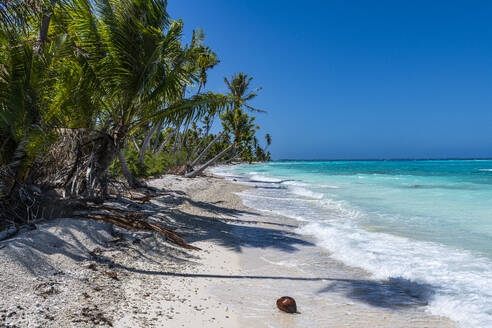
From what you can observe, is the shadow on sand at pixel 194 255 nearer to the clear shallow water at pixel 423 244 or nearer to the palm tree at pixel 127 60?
the clear shallow water at pixel 423 244

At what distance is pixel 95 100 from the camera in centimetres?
591

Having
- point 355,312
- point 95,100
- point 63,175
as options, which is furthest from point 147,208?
point 355,312

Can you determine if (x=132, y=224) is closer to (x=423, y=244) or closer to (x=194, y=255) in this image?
(x=194, y=255)

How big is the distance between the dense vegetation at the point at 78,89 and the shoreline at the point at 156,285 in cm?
122

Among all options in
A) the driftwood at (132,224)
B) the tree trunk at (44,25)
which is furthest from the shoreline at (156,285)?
the tree trunk at (44,25)

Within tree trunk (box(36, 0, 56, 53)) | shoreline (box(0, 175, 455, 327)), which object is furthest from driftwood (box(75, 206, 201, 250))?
tree trunk (box(36, 0, 56, 53))

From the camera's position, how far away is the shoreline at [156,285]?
2.60 metres

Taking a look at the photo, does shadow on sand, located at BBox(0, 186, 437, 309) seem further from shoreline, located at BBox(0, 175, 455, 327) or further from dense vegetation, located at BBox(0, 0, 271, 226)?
dense vegetation, located at BBox(0, 0, 271, 226)

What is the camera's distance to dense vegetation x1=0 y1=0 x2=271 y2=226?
4.08 metres

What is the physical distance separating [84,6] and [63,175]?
355 cm

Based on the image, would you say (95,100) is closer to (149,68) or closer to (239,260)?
(149,68)

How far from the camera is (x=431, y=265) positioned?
15.4 ft

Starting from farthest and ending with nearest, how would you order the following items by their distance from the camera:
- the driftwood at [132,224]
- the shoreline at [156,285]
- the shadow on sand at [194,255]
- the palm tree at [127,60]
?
the palm tree at [127,60] < the driftwood at [132,224] < the shadow on sand at [194,255] < the shoreline at [156,285]

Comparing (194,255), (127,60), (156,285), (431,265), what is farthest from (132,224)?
(431,265)
